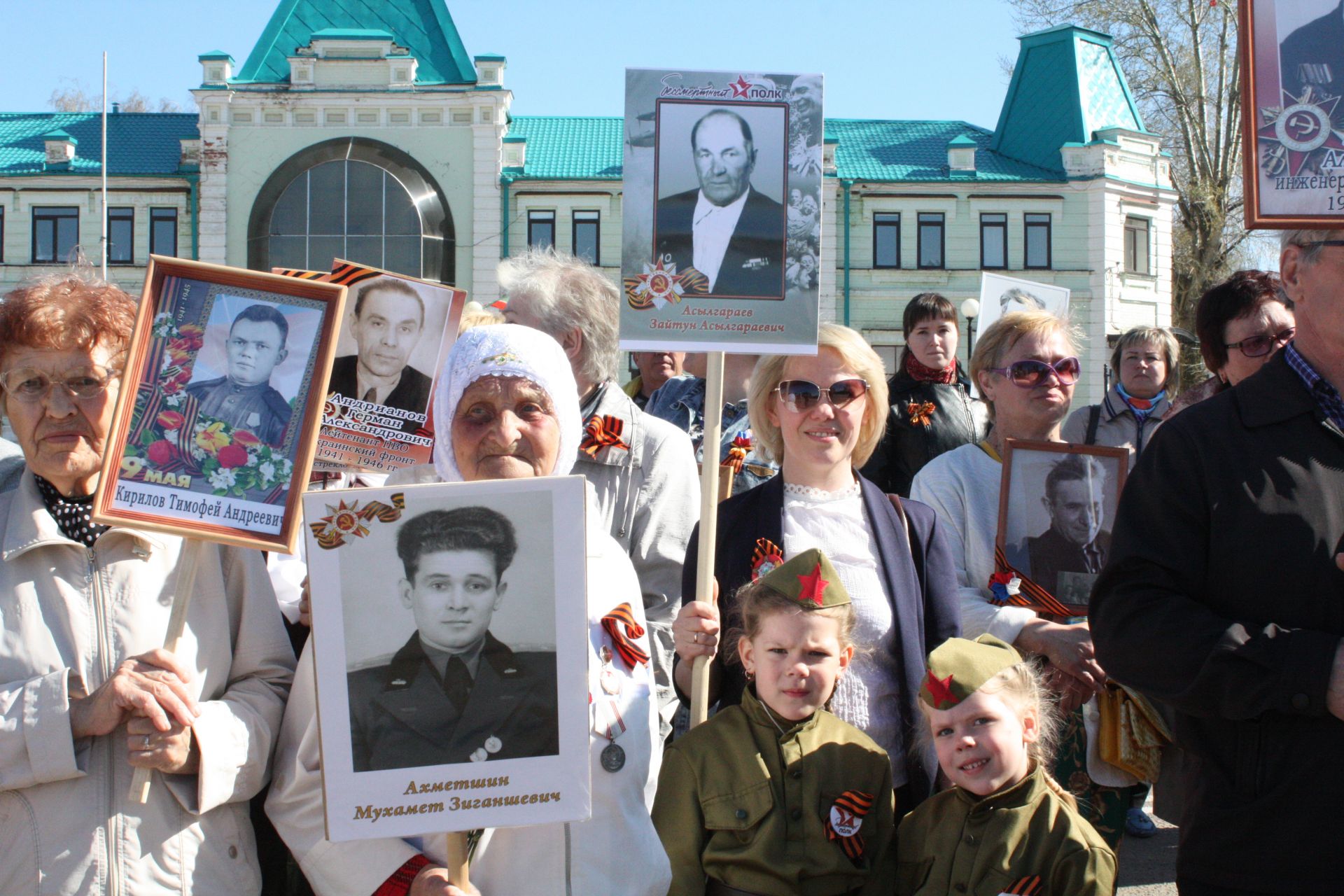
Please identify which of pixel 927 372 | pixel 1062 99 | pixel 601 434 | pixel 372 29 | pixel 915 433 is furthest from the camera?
pixel 1062 99

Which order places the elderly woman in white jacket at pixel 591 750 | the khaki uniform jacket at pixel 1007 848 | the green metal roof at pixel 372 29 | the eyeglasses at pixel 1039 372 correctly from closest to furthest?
the elderly woman in white jacket at pixel 591 750 → the khaki uniform jacket at pixel 1007 848 → the eyeglasses at pixel 1039 372 → the green metal roof at pixel 372 29

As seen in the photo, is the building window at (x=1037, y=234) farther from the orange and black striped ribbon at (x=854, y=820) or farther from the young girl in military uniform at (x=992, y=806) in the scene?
the orange and black striped ribbon at (x=854, y=820)

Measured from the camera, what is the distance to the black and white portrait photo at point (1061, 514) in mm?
3838

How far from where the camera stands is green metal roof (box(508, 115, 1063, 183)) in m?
32.4

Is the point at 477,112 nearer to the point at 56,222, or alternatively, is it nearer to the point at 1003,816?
the point at 56,222

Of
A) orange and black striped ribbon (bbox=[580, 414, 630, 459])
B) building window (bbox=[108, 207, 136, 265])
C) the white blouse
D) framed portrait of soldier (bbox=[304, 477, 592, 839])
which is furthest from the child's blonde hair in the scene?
building window (bbox=[108, 207, 136, 265])

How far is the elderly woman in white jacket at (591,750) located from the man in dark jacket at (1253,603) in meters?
0.99

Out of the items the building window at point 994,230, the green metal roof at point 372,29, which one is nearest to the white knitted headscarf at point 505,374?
the green metal roof at point 372,29

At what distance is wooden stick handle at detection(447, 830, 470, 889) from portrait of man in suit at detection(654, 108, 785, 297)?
5.78 feet

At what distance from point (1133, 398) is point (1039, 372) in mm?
1645

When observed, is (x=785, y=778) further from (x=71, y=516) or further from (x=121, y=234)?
(x=121, y=234)

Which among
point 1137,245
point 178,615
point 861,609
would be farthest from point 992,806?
point 1137,245

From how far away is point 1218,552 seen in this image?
2.50m

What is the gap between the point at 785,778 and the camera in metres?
3.17
